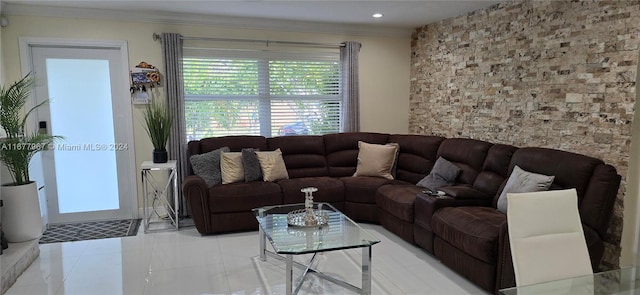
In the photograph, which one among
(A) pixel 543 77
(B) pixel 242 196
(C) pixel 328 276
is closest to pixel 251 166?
(B) pixel 242 196

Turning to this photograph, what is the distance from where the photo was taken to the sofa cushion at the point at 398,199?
3.70 metres

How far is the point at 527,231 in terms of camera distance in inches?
71.6

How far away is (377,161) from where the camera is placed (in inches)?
187

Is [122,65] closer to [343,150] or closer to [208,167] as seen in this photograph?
[208,167]

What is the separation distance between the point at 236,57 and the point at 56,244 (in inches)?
110

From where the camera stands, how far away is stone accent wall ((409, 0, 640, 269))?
2953 mm

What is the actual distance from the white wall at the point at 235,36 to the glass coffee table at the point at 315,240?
Answer: 97.1 inches

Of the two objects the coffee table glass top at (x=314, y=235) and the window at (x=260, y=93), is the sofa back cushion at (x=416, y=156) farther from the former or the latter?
the coffee table glass top at (x=314, y=235)

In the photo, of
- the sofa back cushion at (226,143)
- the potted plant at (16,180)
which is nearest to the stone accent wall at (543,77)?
the sofa back cushion at (226,143)

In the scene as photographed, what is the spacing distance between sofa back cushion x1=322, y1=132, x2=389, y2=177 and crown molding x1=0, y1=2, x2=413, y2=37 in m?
1.41

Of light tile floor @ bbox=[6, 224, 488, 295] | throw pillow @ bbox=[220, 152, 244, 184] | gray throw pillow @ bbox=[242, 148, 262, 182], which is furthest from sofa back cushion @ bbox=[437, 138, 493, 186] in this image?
throw pillow @ bbox=[220, 152, 244, 184]

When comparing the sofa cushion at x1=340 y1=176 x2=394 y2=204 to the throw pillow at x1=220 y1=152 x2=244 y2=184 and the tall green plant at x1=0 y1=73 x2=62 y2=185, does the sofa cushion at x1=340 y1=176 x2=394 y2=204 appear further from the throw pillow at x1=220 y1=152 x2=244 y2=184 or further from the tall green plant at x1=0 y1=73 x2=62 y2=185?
the tall green plant at x1=0 y1=73 x2=62 y2=185

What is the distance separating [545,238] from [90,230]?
4342 millimetres

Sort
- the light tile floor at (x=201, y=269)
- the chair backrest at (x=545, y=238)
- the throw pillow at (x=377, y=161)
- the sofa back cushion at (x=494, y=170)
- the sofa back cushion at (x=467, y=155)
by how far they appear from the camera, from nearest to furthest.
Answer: the chair backrest at (x=545, y=238) < the light tile floor at (x=201, y=269) < the sofa back cushion at (x=494, y=170) < the sofa back cushion at (x=467, y=155) < the throw pillow at (x=377, y=161)
